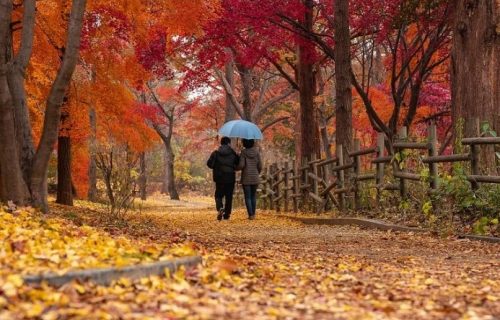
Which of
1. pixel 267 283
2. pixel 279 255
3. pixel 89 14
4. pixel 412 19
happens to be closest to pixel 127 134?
pixel 89 14

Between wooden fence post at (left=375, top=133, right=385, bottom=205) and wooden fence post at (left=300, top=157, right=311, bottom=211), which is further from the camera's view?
wooden fence post at (left=300, top=157, right=311, bottom=211)

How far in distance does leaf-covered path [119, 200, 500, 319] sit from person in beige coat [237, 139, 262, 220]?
5.78m

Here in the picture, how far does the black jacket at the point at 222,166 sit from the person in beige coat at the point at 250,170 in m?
0.25

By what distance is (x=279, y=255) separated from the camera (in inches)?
235

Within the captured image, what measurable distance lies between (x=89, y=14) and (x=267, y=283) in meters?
11.0

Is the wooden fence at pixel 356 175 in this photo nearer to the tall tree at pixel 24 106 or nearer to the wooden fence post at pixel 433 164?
the wooden fence post at pixel 433 164

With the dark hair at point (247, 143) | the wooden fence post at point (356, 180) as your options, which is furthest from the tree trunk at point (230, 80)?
the wooden fence post at point (356, 180)

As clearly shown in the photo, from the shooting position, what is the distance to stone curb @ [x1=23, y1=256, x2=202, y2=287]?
10.8ft

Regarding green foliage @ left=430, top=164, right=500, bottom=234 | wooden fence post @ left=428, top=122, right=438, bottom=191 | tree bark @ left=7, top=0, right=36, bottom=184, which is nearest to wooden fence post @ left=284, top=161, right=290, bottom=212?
wooden fence post @ left=428, top=122, right=438, bottom=191

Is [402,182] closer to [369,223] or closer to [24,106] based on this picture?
[369,223]

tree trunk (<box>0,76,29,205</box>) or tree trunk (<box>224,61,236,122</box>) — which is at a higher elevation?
tree trunk (<box>224,61,236,122</box>)

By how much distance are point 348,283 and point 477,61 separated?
620 cm

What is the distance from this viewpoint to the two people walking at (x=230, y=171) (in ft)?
41.5

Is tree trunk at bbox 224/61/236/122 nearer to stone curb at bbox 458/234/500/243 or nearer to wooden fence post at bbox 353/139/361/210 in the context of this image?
wooden fence post at bbox 353/139/361/210
